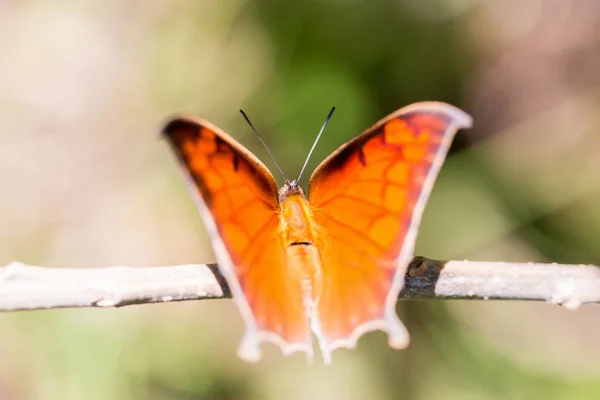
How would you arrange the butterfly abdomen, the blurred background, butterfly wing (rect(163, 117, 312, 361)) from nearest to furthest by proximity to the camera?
butterfly wing (rect(163, 117, 312, 361)) → the butterfly abdomen → the blurred background

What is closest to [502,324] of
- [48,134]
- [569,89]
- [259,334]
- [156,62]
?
[569,89]

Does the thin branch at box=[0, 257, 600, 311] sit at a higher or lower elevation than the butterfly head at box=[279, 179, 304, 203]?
lower

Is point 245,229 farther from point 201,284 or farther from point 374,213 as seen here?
point 374,213

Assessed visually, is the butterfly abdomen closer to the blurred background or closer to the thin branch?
the thin branch

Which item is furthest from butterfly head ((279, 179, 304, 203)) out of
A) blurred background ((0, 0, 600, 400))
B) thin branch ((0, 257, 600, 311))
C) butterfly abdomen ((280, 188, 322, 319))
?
blurred background ((0, 0, 600, 400))

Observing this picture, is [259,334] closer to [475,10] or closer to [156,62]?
[156,62]

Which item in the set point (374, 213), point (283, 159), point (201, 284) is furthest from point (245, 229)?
point (283, 159)

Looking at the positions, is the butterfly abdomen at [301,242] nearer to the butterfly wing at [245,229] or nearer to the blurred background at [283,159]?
the butterfly wing at [245,229]
